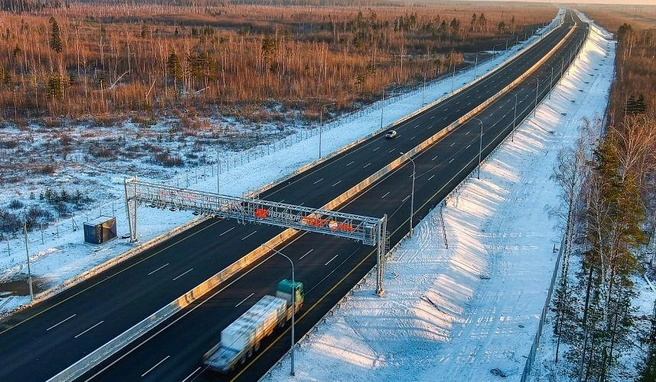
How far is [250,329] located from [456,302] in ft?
60.6

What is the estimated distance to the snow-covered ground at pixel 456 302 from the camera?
1423 inches

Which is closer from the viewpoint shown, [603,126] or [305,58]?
[603,126]

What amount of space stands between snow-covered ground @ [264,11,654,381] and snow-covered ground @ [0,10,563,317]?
20.4 metres

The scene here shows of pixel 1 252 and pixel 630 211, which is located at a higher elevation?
pixel 630 211

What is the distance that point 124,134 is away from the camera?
88438mm

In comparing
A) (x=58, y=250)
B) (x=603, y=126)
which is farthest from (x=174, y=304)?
(x=603, y=126)

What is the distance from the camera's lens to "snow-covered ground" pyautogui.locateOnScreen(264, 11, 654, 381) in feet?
119

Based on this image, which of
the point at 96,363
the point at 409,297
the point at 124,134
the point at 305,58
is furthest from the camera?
the point at 305,58

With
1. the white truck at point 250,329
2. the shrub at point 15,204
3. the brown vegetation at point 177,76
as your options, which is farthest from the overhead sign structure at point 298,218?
the brown vegetation at point 177,76

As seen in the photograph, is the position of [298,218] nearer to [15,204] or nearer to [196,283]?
[196,283]

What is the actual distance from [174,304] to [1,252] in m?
18.9

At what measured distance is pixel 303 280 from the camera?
43.8 metres

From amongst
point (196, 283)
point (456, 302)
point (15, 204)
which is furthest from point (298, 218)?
point (15, 204)

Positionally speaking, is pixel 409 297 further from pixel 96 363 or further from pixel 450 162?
pixel 450 162
